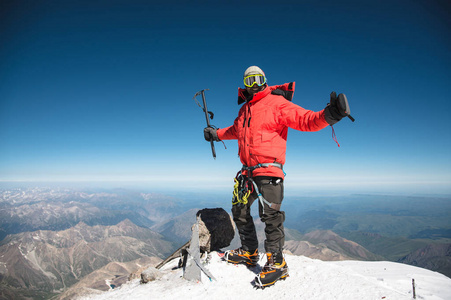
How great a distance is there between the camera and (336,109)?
13.9 ft

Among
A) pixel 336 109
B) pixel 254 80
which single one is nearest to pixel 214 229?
pixel 254 80

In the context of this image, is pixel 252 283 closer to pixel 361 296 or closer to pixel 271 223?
pixel 271 223

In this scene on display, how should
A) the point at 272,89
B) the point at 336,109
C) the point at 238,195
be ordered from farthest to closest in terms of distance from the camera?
1. the point at 272,89
2. the point at 238,195
3. the point at 336,109

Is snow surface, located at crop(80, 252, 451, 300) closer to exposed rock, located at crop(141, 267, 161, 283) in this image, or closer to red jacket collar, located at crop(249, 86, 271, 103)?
exposed rock, located at crop(141, 267, 161, 283)

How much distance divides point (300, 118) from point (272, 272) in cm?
394

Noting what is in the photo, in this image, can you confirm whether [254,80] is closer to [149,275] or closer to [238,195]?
[238,195]

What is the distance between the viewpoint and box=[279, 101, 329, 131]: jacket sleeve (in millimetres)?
4629

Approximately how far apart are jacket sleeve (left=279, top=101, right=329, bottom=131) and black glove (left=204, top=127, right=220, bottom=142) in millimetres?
2705

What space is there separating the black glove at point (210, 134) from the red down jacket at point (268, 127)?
1575 millimetres

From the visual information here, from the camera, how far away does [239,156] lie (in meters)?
6.25

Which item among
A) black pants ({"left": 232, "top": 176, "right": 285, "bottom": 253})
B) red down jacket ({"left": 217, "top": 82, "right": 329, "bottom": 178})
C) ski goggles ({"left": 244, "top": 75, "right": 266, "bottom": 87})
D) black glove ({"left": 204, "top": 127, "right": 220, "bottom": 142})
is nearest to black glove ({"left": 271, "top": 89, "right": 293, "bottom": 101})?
red down jacket ({"left": 217, "top": 82, "right": 329, "bottom": 178})

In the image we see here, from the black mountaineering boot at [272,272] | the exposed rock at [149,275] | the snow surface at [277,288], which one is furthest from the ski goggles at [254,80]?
the exposed rock at [149,275]

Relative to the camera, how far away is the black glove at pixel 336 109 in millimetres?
4084

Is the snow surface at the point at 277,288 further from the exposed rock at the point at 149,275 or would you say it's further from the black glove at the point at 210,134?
the black glove at the point at 210,134
